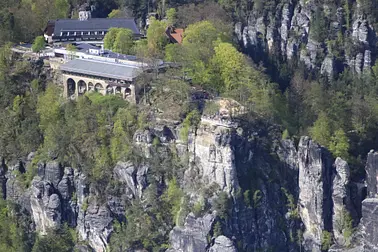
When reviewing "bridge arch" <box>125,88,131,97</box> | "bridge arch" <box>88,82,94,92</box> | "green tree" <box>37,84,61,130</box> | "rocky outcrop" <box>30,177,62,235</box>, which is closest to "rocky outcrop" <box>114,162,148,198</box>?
"rocky outcrop" <box>30,177,62,235</box>

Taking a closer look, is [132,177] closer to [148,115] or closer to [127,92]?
[148,115]

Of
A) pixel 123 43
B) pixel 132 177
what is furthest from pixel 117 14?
pixel 132 177

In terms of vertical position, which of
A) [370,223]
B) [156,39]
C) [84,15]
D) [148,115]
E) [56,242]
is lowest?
[56,242]

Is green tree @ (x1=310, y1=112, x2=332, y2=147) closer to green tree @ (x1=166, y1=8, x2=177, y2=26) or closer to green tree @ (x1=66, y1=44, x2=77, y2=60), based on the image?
green tree @ (x1=66, y1=44, x2=77, y2=60)

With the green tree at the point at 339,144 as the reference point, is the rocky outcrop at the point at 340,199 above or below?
below

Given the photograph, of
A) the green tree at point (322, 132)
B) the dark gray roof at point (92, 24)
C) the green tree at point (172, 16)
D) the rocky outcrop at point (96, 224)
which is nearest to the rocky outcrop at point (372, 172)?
the green tree at point (322, 132)

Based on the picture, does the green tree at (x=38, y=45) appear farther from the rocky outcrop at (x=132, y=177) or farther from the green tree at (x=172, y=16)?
the rocky outcrop at (x=132, y=177)

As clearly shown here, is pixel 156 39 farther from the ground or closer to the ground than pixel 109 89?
farther from the ground
